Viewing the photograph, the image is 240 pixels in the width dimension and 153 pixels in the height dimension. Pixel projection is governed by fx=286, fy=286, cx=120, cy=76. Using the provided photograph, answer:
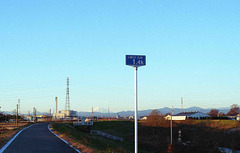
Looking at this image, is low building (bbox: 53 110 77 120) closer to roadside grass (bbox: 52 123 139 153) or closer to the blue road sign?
roadside grass (bbox: 52 123 139 153)

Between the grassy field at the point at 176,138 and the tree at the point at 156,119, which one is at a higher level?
Answer: the tree at the point at 156,119

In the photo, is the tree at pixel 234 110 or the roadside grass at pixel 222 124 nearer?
the roadside grass at pixel 222 124

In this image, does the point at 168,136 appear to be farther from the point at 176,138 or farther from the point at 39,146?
the point at 39,146

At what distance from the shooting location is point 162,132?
71.2 m

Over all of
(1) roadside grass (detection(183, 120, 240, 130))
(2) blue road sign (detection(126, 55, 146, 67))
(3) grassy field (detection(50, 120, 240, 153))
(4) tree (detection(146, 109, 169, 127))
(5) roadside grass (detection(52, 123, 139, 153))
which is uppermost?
(2) blue road sign (detection(126, 55, 146, 67))

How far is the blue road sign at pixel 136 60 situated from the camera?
11117 mm

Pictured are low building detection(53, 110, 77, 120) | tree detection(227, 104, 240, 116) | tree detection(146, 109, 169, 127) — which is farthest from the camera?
tree detection(227, 104, 240, 116)

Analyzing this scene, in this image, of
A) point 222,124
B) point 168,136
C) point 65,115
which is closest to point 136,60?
point 168,136

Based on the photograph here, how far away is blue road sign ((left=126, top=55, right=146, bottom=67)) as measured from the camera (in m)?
11.1

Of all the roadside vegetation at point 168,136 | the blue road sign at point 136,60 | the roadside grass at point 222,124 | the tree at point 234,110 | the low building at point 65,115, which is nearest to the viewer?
the blue road sign at point 136,60

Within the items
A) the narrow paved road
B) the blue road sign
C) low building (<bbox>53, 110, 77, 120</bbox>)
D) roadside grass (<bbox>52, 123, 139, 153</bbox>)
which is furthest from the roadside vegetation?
low building (<bbox>53, 110, 77, 120</bbox>)

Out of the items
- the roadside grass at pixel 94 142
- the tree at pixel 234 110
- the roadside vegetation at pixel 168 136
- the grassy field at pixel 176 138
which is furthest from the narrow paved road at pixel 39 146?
the tree at pixel 234 110

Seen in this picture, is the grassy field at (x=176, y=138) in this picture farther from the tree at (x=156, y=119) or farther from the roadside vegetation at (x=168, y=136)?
the tree at (x=156, y=119)

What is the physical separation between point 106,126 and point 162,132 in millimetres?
18008
